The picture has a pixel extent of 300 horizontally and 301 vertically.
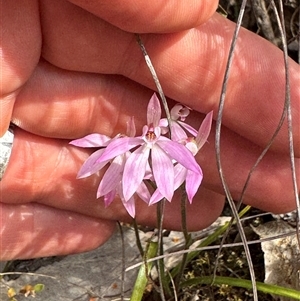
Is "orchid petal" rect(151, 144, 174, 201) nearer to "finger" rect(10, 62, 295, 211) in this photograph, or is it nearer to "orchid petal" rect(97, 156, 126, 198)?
"orchid petal" rect(97, 156, 126, 198)

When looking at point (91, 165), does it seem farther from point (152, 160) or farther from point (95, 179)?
point (95, 179)

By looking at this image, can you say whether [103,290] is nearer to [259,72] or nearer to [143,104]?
[143,104]

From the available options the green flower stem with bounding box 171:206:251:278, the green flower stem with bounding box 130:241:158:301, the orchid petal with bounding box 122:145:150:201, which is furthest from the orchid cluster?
the green flower stem with bounding box 171:206:251:278

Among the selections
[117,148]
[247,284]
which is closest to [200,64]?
[117,148]

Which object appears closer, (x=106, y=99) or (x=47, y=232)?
(x=106, y=99)

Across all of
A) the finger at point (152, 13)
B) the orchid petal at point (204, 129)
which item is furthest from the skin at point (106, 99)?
the orchid petal at point (204, 129)

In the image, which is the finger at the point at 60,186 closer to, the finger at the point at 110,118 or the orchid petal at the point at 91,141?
the finger at the point at 110,118
